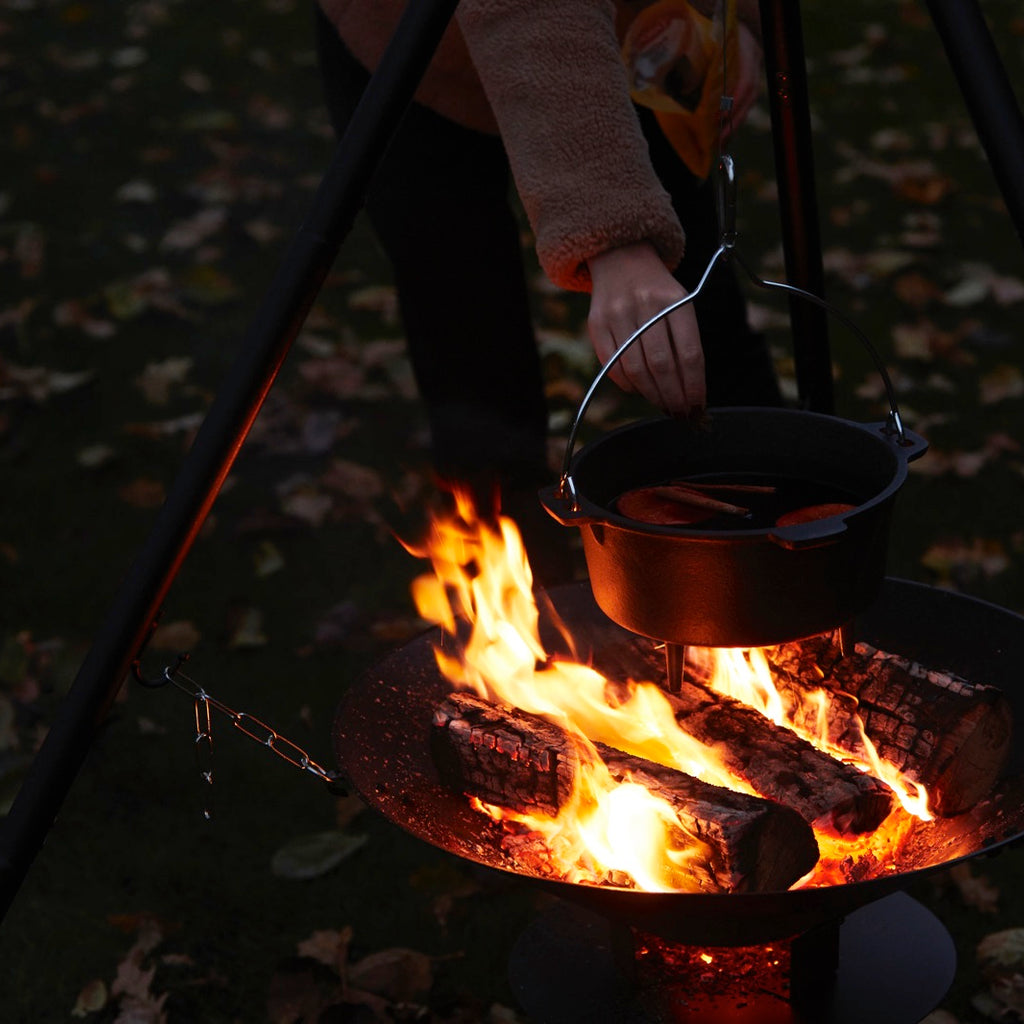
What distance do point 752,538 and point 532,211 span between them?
1.73ft

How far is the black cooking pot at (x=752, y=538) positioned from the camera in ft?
5.12

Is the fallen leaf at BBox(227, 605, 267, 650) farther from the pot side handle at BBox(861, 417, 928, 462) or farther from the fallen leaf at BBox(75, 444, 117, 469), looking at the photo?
the pot side handle at BBox(861, 417, 928, 462)

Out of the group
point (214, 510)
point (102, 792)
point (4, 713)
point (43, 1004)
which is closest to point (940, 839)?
point (43, 1004)

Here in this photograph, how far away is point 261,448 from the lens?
13.8 feet

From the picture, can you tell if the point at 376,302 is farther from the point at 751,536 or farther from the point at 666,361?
the point at 751,536

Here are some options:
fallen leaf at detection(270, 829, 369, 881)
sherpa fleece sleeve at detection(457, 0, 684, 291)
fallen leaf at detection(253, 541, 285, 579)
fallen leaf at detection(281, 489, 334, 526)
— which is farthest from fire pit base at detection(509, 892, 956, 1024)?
fallen leaf at detection(281, 489, 334, 526)

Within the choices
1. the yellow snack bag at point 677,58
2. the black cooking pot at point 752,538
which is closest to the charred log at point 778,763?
the black cooking pot at point 752,538

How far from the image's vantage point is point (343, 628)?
11.2 feet

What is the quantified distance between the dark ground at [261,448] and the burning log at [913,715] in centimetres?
63

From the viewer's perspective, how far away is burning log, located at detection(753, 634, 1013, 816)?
6.10 feet

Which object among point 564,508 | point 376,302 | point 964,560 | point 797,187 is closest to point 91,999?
point 564,508

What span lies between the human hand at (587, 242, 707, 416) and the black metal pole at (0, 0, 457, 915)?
321 mm

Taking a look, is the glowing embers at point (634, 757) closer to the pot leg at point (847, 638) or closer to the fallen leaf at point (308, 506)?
the pot leg at point (847, 638)

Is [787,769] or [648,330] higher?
[648,330]
